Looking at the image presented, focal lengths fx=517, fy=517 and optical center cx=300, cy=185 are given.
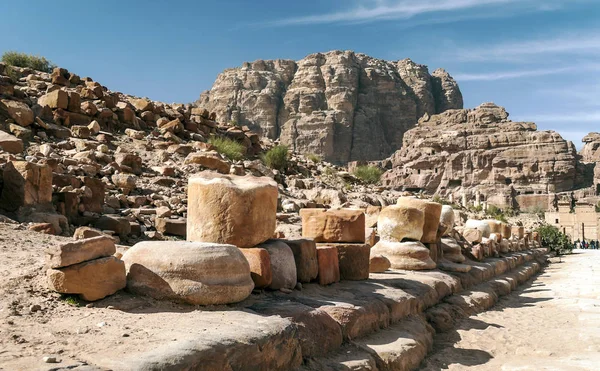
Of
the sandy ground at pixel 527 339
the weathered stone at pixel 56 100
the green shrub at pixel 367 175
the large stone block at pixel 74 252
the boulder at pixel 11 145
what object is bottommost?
the sandy ground at pixel 527 339

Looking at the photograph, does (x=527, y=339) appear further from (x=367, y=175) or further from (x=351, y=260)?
(x=367, y=175)

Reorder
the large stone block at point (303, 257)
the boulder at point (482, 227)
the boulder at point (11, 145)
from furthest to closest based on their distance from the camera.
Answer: the boulder at point (482, 227)
the boulder at point (11, 145)
the large stone block at point (303, 257)

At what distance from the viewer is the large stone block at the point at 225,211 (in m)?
4.83

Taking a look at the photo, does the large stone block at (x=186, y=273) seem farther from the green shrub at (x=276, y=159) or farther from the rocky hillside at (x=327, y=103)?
the rocky hillside at (x=327, y=103)

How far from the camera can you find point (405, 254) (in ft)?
27.8

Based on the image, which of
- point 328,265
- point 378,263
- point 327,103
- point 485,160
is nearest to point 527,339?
point 378,263

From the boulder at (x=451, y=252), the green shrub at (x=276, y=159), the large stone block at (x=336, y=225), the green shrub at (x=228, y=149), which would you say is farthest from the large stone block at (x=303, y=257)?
the green shrub at (x=276, y=159)

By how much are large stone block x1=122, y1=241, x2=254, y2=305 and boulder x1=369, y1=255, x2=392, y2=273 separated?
12.7ft

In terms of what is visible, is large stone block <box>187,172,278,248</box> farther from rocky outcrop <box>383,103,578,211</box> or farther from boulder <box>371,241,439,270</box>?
rocky outcrop <box>383,103,578,211</box>

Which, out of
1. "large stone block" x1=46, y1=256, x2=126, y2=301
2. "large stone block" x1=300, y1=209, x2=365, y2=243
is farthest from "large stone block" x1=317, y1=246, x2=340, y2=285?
"large stone block" x1=46, y1=256, x2=126, y2=301

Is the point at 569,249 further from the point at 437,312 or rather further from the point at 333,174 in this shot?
the point at 437,312

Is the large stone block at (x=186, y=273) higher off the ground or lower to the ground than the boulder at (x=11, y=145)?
lower

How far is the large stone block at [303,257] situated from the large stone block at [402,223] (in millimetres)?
3272

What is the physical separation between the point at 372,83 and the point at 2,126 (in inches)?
3483
